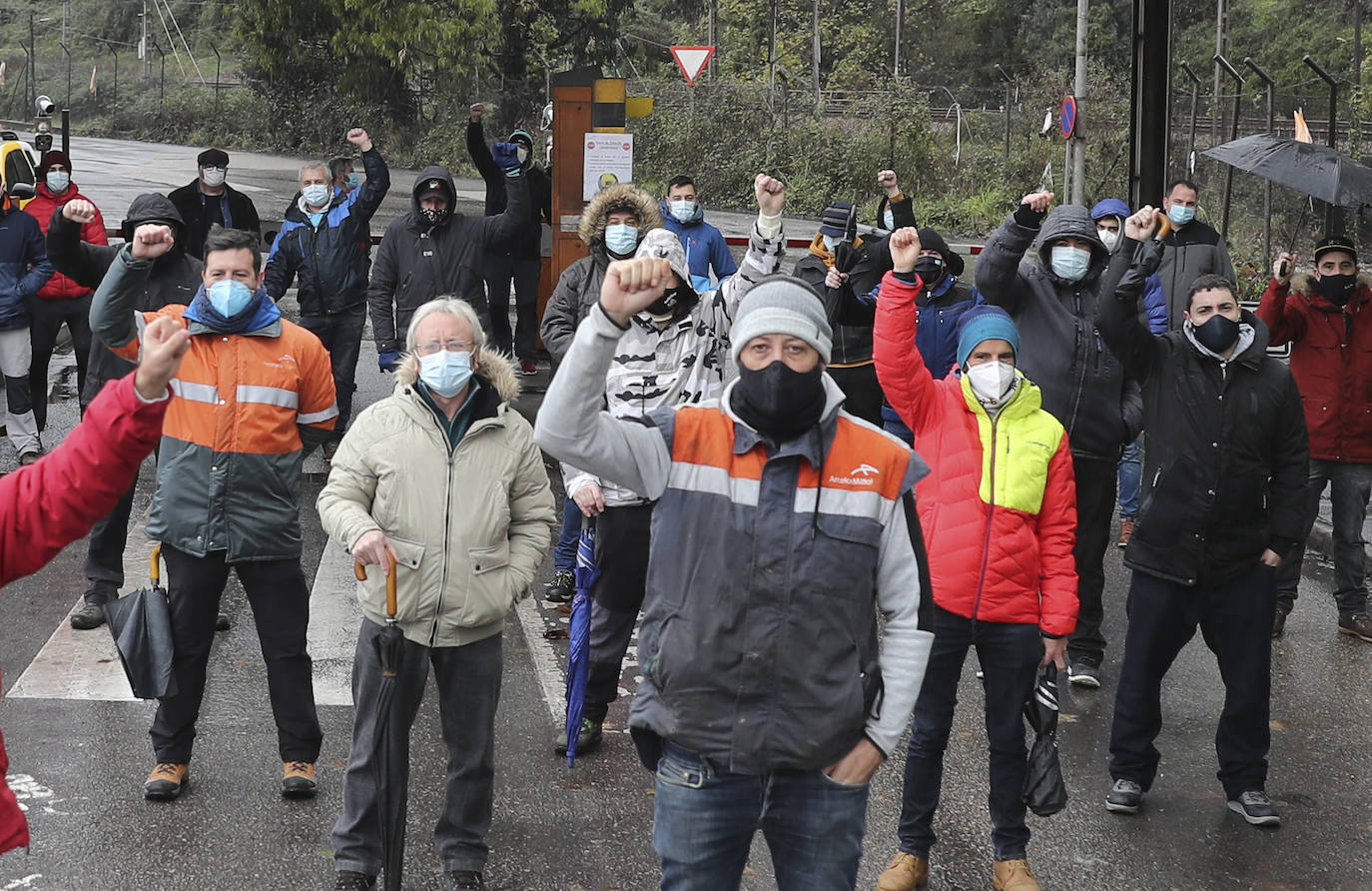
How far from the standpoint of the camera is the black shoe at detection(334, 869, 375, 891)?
517 cm

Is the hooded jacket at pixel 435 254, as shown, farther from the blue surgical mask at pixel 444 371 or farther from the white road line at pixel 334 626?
the blue surgical mask at pixel 444 371

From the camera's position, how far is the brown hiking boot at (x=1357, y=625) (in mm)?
8625

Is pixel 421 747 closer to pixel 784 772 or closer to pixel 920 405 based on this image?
pixel 920 405

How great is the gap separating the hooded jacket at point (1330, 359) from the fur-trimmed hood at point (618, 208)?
347cm

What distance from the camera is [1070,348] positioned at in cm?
732

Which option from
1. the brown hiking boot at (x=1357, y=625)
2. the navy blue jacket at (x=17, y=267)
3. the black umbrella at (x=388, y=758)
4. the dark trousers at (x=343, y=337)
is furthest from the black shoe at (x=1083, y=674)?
the navy blue jacket at (x=17, y=267)

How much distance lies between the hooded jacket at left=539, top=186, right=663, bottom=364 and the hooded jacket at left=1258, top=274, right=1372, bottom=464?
3.51 metres

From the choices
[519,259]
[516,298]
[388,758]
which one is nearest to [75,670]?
[388,758]

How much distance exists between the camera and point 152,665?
5781mm

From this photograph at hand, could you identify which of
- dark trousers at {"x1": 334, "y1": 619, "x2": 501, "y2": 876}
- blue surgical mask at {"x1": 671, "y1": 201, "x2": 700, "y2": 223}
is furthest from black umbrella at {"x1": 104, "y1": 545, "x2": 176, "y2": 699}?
blue surgical mask at {"x1": 671, "y1": 201, "x2": 700, "y2": 223}

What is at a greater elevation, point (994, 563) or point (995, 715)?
point (994, 563)

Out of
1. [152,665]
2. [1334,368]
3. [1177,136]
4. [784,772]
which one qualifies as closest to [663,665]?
[784,772]

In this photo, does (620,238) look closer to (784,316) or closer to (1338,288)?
(1338,288)

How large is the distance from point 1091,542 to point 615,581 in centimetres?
261
